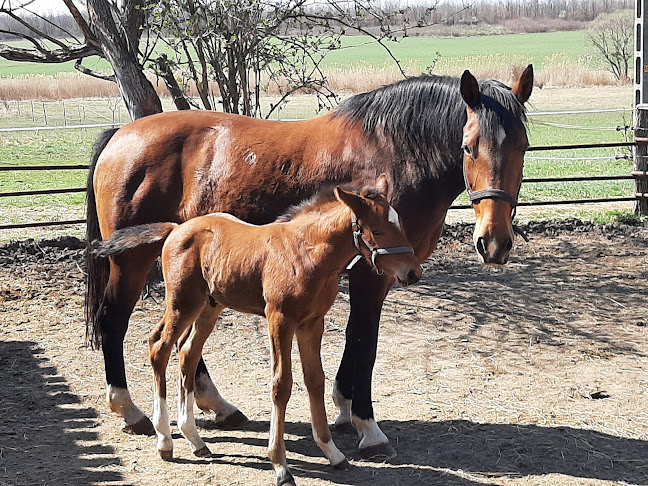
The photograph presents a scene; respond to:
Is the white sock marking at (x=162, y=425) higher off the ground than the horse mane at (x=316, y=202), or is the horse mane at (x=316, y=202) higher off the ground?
the horse mane at (x=316, y=202)

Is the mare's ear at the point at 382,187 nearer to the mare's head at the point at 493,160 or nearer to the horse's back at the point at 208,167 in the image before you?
the mare's head at the point at 493,160

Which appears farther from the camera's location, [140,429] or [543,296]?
[543,296]

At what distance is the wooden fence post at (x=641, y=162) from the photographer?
1013 centimetres

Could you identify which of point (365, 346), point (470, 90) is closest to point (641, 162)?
point (470, 90)

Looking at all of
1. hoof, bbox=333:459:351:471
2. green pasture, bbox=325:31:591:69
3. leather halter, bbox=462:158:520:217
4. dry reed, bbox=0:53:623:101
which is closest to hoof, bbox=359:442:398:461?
hoof, bbox=333:459:351:471

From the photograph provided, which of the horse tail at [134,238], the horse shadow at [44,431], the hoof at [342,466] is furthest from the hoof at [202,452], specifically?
the horse tail at [134,238]

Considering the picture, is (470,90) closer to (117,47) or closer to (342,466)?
(342,466)

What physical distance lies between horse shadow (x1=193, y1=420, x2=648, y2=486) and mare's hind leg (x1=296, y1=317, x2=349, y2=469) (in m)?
0.18

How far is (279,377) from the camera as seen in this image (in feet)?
12.3

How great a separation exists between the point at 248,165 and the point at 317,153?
406 mm

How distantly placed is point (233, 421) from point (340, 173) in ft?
5.10

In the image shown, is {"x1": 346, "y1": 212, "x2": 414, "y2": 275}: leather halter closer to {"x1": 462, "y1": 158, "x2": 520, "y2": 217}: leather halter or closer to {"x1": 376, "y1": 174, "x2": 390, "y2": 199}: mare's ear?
{"x1": 376, "y1": 174, "x2": 390, "y2": 199}: mare's ear

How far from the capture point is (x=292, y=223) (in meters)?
3.79

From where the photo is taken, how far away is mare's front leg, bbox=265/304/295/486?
12.0ft
